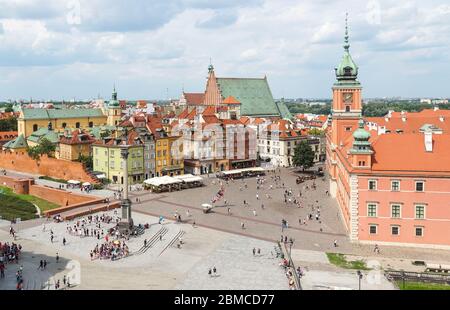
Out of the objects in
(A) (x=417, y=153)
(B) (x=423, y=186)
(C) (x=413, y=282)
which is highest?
(A) (x=417, y=153)

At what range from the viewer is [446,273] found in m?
34.2

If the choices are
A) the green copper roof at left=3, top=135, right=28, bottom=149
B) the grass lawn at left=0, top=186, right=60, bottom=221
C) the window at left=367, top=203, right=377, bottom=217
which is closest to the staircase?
the grass lawn at left=0, top=186, right=60, bottom=221

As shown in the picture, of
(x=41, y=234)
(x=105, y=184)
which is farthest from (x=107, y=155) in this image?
(x=41, y=234)

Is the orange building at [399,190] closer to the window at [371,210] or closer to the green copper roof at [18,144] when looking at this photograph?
the window at [371,210]

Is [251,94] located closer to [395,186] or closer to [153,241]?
[395,186]

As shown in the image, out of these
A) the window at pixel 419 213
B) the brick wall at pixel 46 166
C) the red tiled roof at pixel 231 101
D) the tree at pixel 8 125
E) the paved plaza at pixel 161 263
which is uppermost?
the red tiled roof at pixel 231 101

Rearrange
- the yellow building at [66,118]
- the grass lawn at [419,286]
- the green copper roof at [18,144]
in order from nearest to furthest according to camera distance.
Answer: the grass lawn at [419,286] → the green copper roof at [18,144] → the yellow building at [66,118]

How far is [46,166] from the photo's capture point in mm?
77188

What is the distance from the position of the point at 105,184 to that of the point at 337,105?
33.1 meters

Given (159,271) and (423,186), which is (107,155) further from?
(423,186)

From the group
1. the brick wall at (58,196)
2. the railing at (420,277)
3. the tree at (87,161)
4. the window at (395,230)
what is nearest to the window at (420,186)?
the window at (395,230)

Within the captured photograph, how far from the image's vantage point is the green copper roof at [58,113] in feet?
343

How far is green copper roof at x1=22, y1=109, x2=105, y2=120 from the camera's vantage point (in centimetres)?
10469

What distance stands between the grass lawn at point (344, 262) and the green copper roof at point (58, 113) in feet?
271
